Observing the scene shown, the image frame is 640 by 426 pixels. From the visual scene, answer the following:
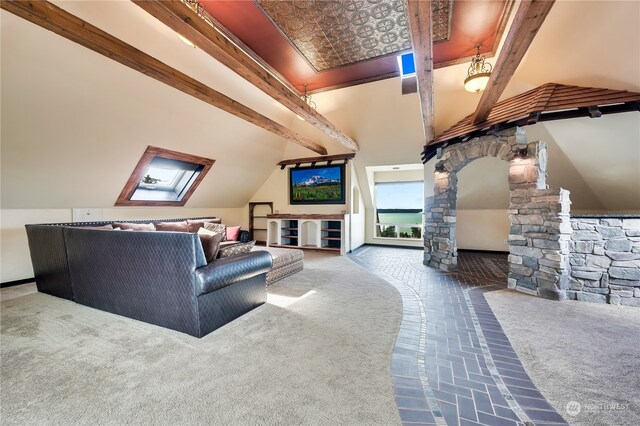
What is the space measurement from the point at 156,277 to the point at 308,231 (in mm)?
5108

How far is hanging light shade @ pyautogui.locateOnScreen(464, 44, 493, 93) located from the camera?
3.41 meters

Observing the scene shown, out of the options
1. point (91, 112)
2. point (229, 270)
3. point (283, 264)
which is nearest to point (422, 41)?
point (229, 270)

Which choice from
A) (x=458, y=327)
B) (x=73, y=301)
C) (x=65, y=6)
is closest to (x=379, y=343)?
(x=458, y=327)

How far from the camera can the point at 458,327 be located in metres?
2.53

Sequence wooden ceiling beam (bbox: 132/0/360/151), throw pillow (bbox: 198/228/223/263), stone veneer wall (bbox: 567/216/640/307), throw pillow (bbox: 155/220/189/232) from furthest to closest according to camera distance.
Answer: throw pillow (bbox: 155/220/189/232), stone veneer wall (bbox: 567/216/640/307), throw pillow (bbox: 198/228/223/263), wooden ceiling beam (bbox: 132/0/360/151)

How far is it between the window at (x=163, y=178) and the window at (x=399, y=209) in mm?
5074

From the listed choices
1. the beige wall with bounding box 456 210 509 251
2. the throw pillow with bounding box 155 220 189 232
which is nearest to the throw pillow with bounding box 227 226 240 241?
the throw pillow with bounding box 155 220 189 232

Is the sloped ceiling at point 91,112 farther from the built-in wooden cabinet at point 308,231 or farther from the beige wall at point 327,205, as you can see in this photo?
the built-in wooden cabinet at point 308,231

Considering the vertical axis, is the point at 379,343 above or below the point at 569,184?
below

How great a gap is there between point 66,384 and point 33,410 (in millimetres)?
221

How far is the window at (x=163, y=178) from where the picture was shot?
4.85 meters

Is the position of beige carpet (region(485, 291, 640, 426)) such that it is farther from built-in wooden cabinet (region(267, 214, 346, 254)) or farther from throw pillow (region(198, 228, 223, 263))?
built-in wooden cabinet (region(267, 214, 346, 254))

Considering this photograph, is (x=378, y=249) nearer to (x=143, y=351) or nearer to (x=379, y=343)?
(x=379, y=343)

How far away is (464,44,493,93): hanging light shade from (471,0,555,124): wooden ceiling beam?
2.21 feet
